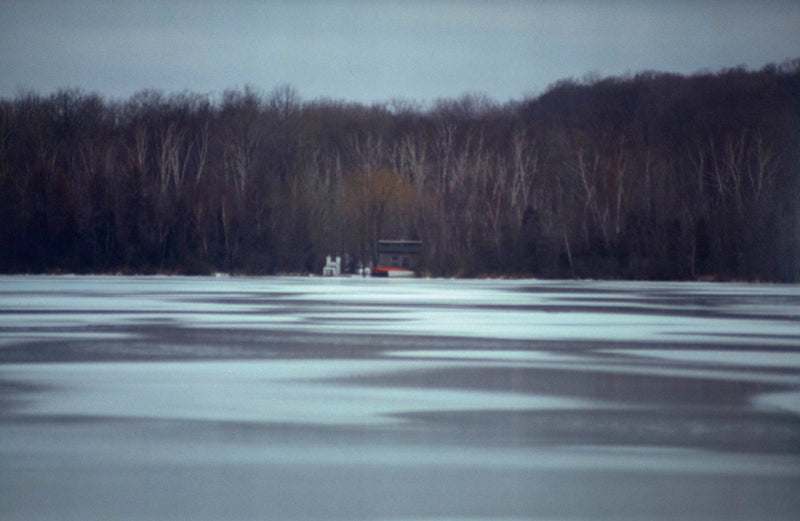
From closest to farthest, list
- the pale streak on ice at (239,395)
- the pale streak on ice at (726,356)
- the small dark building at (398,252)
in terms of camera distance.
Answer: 1. the pale streak on ice at (239,395)
2. the pale streak on ice at (726,356)
3. the small dark building at (398,252)

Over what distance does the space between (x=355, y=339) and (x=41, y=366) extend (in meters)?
4.30

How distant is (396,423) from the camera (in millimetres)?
6996

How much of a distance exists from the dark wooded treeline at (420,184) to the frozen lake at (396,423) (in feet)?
102

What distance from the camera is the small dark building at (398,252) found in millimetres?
49844

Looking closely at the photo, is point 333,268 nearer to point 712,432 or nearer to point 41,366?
point 41,366

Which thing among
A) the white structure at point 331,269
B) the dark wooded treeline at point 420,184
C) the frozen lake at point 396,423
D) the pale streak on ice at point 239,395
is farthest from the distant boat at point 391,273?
the pale streak on ice at point 239,395

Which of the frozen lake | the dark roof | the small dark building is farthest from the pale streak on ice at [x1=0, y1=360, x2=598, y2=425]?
the dark roof

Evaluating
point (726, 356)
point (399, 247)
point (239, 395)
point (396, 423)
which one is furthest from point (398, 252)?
point (396, 423)

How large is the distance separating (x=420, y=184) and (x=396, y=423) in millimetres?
49283

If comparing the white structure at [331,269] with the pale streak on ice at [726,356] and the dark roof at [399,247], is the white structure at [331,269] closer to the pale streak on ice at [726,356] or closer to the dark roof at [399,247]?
the dark roof at [399,247]

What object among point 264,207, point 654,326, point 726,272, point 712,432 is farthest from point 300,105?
point 712,432

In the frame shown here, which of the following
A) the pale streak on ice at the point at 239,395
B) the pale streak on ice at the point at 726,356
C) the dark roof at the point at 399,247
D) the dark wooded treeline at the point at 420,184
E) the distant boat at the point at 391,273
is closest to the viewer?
the pale streak on ice at the point at 239,395

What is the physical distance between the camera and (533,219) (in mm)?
45031

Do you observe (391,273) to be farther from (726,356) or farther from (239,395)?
(239,395)
